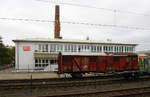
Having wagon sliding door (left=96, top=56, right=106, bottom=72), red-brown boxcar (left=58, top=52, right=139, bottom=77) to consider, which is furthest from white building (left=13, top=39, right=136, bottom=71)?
wagon sliding door (left=96, top=56, right=106, bottom=72)

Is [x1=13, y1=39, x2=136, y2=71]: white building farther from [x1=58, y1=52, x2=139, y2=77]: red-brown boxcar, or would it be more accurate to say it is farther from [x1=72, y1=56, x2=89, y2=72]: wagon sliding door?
[x1=72, y1=56, x2=89, y2=72]: wagon sliding door

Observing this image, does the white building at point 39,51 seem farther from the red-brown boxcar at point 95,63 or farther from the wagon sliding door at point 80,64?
the wagon sliding door at point 80,64

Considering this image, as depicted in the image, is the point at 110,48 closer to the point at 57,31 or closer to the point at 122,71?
the point at 57,31

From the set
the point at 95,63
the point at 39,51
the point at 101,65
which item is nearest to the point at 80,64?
the point at 95,63

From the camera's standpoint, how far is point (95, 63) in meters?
16.6

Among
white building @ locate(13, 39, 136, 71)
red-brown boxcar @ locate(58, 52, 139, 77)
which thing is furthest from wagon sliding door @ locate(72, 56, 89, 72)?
white building @ locate(13, 39, 136, 71)

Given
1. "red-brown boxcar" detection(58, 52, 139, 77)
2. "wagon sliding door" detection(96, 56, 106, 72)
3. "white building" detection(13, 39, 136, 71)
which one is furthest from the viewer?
"white building" detection(13, 39, 136, 71)

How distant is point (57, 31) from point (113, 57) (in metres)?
27.0

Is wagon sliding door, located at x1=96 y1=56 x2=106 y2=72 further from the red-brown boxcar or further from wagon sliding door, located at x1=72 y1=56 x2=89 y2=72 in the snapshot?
wagon sliding door, located at x1=72 y1=56 x2=89 y2=72

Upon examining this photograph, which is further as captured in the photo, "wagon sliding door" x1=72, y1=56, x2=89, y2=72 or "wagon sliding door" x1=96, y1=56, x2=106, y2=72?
"wagon sliding door" x1=96, y1=56, x2=106, y2=72

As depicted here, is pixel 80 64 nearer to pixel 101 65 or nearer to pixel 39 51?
pixel 101 65

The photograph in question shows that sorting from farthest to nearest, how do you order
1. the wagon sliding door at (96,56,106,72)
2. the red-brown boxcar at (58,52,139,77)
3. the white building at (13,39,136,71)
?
the white building at (13,39,136,71) < the wagon sliding door at (96,56,106,72) < the red-brown boxcar at (58,52,139,77)

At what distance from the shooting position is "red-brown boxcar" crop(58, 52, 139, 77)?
52.7ft

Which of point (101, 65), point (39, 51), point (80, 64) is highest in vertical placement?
point (39, 51)
